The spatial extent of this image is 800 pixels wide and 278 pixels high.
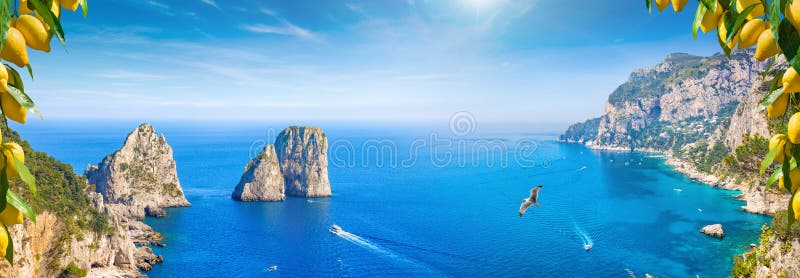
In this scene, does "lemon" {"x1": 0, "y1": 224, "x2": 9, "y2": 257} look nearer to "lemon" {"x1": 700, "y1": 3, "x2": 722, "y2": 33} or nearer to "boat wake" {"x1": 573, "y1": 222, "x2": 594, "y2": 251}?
"lemon" {"x1": 700, "y1": 3, "x2": 722, "y2": 33}

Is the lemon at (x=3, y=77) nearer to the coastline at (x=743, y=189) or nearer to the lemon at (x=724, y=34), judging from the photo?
the lemon at (x=724, y=34)

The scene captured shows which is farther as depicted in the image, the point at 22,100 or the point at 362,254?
the point at 362,254

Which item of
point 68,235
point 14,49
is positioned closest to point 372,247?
point 68,235

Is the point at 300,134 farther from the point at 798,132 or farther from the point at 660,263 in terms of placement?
the point at 798,132

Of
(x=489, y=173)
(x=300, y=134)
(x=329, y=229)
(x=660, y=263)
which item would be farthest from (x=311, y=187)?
(x=660, y=263)

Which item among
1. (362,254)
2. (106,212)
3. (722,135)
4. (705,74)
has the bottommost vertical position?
(362,254)

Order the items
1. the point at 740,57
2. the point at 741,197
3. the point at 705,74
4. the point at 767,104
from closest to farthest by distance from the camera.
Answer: the point at 767,104, the point at 741,197, the point at 740,57, the point at 705,74

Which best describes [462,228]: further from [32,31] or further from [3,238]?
[32,31]
